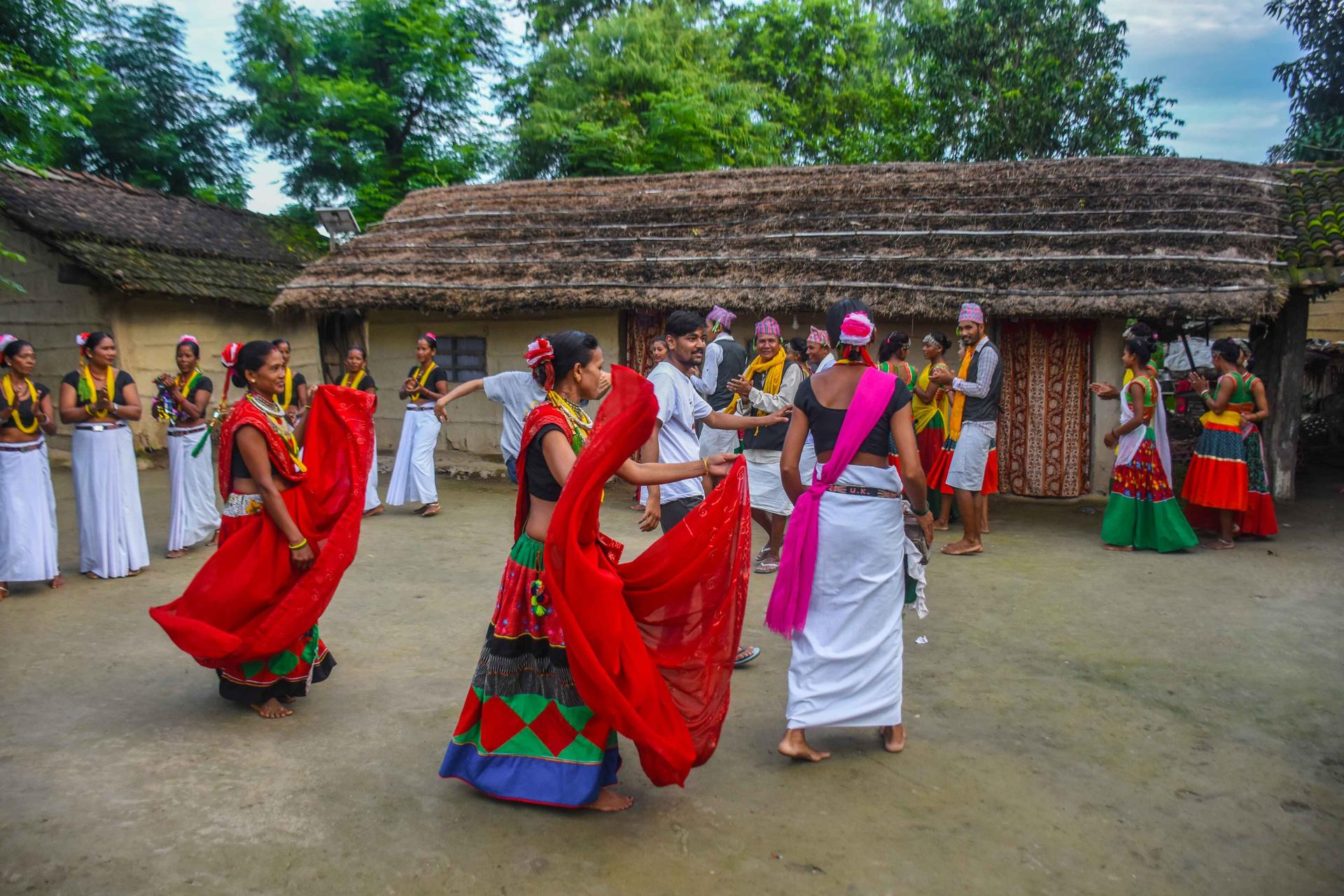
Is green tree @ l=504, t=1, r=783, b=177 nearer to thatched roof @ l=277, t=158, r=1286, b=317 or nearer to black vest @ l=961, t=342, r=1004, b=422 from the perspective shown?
thatched roof @ l=277, t=158, r=1286, b=317

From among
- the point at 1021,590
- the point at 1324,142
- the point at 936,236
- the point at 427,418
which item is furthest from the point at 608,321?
the point at 1324,142

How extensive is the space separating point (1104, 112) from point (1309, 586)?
16246mm

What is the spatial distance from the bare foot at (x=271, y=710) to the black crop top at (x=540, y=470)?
1.89m

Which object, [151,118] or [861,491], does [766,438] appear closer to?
[861,491]

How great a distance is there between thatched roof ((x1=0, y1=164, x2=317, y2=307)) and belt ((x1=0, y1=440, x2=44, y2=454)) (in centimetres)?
535

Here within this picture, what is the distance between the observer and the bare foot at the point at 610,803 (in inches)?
138

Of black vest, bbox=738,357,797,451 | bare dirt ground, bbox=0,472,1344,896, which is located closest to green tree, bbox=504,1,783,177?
black vest, bbox=738,357,797,451

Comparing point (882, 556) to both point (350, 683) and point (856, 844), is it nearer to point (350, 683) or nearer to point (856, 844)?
point (856, 844)

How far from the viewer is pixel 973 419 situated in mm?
7945

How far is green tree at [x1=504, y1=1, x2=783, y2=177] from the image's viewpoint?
19.4m

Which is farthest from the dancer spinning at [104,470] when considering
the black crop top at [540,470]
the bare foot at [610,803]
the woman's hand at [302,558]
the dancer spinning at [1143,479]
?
the dancer spinning at [1143,479]

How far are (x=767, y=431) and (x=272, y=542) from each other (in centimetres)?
342

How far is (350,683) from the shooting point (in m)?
4.90

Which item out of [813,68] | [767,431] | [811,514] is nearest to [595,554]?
[811,514]
